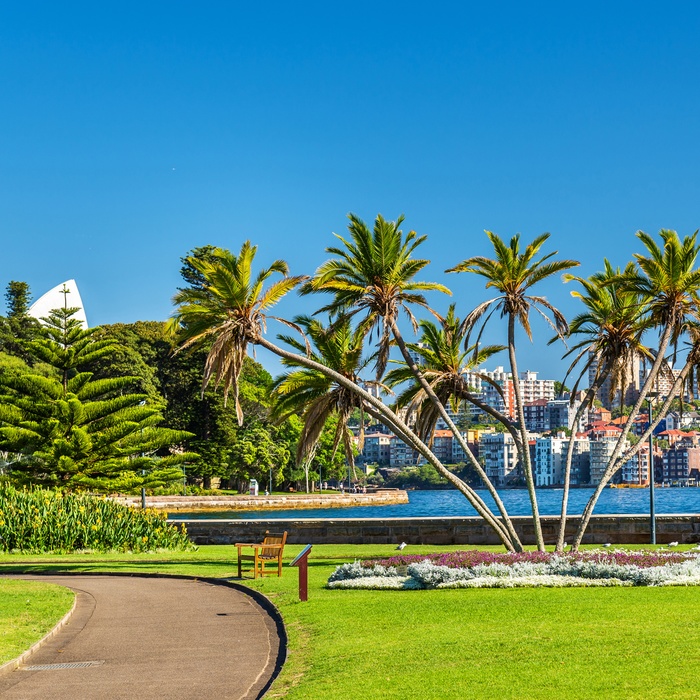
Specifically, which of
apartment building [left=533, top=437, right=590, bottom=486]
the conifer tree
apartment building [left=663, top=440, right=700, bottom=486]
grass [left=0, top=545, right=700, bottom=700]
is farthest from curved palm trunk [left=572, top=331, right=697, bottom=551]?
apartment building [left=663, top=440, right=700, bottom=486]

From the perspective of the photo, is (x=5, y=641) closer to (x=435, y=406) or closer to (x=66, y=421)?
(x=435, y=406)

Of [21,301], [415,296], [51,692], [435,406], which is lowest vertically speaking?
[51,692]

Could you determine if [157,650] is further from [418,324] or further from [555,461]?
[555,461]

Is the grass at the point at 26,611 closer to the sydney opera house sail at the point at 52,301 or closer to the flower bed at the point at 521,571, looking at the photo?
the flower bed at the point at 521,571

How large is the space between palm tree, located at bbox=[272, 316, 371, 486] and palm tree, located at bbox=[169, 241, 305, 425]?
263 cm

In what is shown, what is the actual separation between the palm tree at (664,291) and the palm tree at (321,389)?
558 centimetres

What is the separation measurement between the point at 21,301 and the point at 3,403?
52.4 metres

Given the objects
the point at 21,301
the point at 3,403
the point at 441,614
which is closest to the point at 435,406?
the point at 441,614

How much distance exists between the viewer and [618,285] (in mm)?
21734

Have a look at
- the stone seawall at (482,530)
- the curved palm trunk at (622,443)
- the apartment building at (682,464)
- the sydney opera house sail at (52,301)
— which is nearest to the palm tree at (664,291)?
the curved palm trunk at (622,443)

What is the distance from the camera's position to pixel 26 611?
13047 millimetres

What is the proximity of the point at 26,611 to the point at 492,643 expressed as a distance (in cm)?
674

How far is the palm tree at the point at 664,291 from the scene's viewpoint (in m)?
19.9

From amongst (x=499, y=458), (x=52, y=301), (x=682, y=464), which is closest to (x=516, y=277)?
(x=52, y=301)
